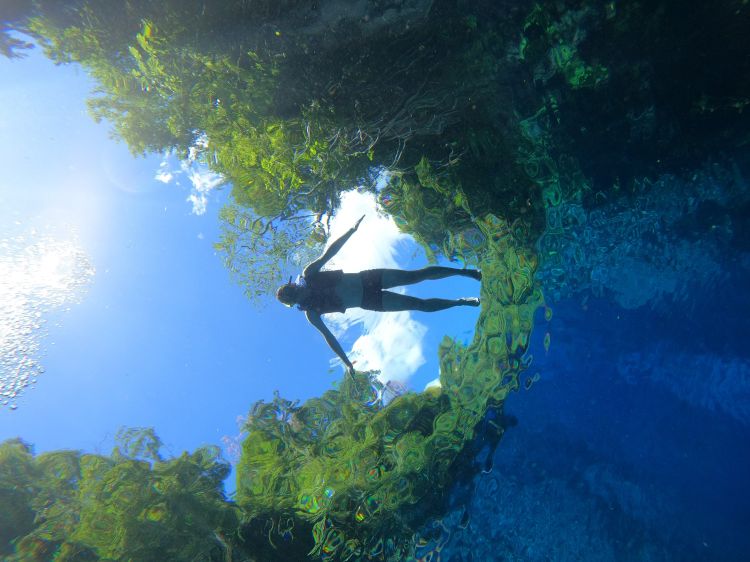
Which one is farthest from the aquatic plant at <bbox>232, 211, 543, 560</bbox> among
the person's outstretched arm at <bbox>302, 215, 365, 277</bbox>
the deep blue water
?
the person's outstretched arm at <bbox>302, 215, 365, 277</bbox>

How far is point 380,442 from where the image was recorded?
29.8 ft

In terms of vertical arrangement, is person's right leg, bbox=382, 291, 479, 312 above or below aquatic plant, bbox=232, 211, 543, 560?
above

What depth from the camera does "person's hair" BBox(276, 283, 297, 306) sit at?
6688 mm

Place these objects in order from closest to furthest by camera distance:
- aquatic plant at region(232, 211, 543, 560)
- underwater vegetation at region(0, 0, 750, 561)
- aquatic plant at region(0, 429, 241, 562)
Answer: underwater vegetation at region(0, 0, 750, 561) → aquatic plant at region(0, 429, 241, 562) → aquatic plant at region(232, 211, 543, 560)

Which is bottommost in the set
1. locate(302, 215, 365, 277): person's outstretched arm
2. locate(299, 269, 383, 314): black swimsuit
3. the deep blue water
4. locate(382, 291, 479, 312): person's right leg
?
the deep blue water

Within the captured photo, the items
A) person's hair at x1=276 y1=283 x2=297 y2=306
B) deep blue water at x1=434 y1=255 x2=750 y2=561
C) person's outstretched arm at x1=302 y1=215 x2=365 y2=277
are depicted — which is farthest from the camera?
deep blue water at x1=434 y1=255 x2=750 y2=561

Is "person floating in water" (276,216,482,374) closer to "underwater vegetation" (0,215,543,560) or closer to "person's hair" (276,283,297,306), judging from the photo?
"person's hair" (276,283,297,306)

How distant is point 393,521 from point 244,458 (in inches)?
178

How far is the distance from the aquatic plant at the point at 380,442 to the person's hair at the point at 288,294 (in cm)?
326

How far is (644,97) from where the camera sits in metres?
6.95

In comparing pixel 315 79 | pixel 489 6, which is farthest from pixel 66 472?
pixel 489 6

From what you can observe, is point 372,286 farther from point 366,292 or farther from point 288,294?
point 288,294

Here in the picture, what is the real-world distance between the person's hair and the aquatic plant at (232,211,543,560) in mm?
3258

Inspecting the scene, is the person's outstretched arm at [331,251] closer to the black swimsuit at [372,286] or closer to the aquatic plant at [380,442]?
the black swimsuit at [372,286]
